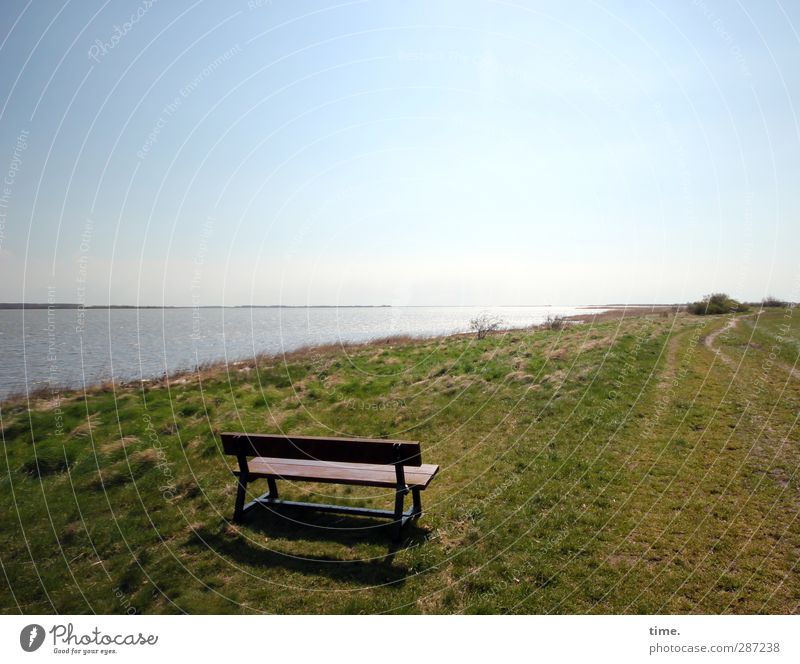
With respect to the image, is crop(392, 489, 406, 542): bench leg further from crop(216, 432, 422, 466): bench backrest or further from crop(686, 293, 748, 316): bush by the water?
crop(686, 293, 748, 316): bush by the water

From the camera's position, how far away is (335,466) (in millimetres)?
6508

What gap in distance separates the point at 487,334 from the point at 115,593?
21114mm

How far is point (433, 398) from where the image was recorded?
1196 cm

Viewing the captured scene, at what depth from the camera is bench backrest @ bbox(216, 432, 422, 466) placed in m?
5.62

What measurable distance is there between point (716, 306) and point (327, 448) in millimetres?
52946

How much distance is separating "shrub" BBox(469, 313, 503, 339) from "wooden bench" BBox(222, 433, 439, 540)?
718 inches

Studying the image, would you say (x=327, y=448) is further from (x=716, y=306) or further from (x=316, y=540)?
(x=716, y=306)

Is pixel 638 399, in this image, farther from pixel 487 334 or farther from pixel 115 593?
pixel 487 334

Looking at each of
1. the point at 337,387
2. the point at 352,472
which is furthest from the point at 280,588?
the point at 337,387

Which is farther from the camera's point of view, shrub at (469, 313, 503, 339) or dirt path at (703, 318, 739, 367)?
shrub at (469, 313, 503, 339)

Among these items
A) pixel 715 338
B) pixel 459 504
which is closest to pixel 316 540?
pixel 459 504

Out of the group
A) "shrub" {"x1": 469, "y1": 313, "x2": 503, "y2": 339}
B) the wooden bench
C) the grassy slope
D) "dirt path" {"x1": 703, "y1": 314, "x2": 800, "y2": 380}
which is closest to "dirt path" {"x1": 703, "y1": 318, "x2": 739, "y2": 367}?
"dirt path" {"x1": 703, "y1": 314, "x2": 800, "y2": 380}
